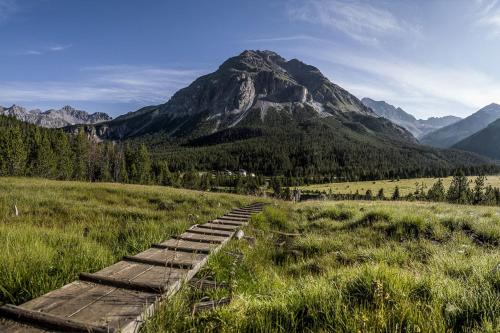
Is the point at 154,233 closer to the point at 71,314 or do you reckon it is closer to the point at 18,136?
the point at 71,314

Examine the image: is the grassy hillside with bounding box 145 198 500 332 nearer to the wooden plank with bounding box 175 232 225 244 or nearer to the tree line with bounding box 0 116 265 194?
the wooden plank with bounding box 175 232 225 244

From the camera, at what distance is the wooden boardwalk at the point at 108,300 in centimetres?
280

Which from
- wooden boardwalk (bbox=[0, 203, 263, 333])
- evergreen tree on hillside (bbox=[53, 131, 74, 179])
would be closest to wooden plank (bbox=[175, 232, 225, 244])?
wooden boardwalk (bbox=[0, 203, 263, 333])

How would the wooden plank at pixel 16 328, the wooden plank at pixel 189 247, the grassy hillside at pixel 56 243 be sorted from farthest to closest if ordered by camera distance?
the wooden plank at pixel 189 247 → the grassy hillside at pixel 56 243 → the wooden plank at pixel 16 328

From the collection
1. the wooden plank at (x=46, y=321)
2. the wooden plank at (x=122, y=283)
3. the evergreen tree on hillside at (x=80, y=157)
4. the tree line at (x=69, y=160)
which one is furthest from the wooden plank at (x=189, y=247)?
the evergreen tree on hillside at (x=80, y=157)

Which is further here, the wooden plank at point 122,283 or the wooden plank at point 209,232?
the wooden plank at point 209,232

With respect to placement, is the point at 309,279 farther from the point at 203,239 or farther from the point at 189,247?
the point at 203,239

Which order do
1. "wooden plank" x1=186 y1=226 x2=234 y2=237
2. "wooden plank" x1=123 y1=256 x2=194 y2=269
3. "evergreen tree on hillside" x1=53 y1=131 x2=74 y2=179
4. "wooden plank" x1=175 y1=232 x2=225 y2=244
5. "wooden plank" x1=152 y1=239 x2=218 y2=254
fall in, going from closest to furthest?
1. "wooden plank" x1=123 y1=256 x2=194 y2=269
2. "wooden plank" x1=152 y1=239 x2=218 y2=254
3. "wooden plank" x1=175 y1=232 x2=225 y2=244
4. "wooden plank" x1=186 y1=226 x2=234 y2=237
5. "evergreen tree on hillside" x1=53 y1=131 x2=74 y2=179

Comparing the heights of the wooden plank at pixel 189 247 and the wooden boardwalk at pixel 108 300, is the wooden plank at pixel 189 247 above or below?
below

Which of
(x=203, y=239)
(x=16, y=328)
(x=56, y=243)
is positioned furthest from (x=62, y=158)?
(x=16, y=328)

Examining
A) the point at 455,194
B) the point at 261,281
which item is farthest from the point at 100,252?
the point at 455,194

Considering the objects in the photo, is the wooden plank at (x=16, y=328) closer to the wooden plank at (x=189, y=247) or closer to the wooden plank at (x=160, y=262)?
the wooden plank at (x=160, y=262)

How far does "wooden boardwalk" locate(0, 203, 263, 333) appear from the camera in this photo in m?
2.80

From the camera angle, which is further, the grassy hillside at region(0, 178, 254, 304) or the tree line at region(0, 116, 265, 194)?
the tree line at region(0, 116, 265, 194)
